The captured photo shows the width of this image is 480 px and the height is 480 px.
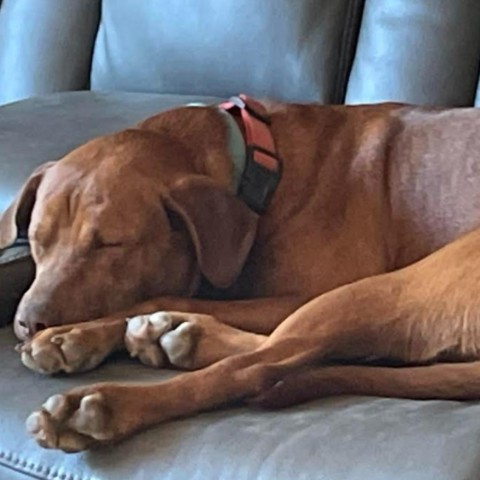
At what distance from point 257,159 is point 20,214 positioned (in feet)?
1.24

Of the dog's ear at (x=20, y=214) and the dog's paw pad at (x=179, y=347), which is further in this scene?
the dog's ear at (x=20, y=214)

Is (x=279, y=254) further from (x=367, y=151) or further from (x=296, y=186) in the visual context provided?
(x=367, y=151)

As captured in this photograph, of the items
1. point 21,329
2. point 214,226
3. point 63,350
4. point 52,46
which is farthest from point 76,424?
point 52,46

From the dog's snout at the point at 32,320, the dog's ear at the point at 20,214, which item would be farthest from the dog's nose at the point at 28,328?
the dog's ear at the point at 20,214

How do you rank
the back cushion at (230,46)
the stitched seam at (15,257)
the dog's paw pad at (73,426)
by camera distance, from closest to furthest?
the dog's paw pad at (73,426) → the stitched seam at (15,257) → the back cushion at (230,46)

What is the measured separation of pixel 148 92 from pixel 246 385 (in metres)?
1.52

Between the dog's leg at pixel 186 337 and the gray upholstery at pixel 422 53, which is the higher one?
the gray upholstery at pixel 422 53

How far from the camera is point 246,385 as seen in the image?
4.80 feet

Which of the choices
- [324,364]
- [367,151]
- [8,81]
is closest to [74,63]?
[8,81]

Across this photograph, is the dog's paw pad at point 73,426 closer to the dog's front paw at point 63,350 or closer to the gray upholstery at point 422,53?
the dog's front paw at point 63,350

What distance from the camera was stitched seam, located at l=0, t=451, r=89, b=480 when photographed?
1417 mm

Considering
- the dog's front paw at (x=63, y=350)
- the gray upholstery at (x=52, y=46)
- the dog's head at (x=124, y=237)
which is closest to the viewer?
the dog's front paw at (x=63, y=350)

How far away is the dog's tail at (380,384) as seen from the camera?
1.45 metres

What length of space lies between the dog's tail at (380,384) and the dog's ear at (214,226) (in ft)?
0.98
